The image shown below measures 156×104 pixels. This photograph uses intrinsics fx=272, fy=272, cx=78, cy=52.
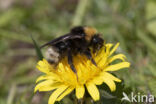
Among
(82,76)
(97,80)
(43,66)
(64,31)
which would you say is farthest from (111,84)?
(64,31)

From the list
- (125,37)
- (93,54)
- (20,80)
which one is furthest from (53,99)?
(125,37)

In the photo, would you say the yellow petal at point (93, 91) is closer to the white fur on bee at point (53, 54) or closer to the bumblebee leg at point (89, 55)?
the bumblebee leg at point (89, 55)

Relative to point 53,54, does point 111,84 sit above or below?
below

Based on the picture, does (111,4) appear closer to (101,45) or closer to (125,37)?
(125,37)

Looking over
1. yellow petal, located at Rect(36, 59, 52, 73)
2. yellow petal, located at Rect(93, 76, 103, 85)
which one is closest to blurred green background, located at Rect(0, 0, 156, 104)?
yellow petal, located at Rect(36, 59, 52, 73)

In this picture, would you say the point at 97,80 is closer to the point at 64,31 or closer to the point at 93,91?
the point at 93,91

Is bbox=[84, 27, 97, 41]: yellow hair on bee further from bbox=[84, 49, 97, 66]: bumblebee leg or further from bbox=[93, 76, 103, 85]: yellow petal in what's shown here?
bbox=[93, 76, 103, 85]: yellow petal
